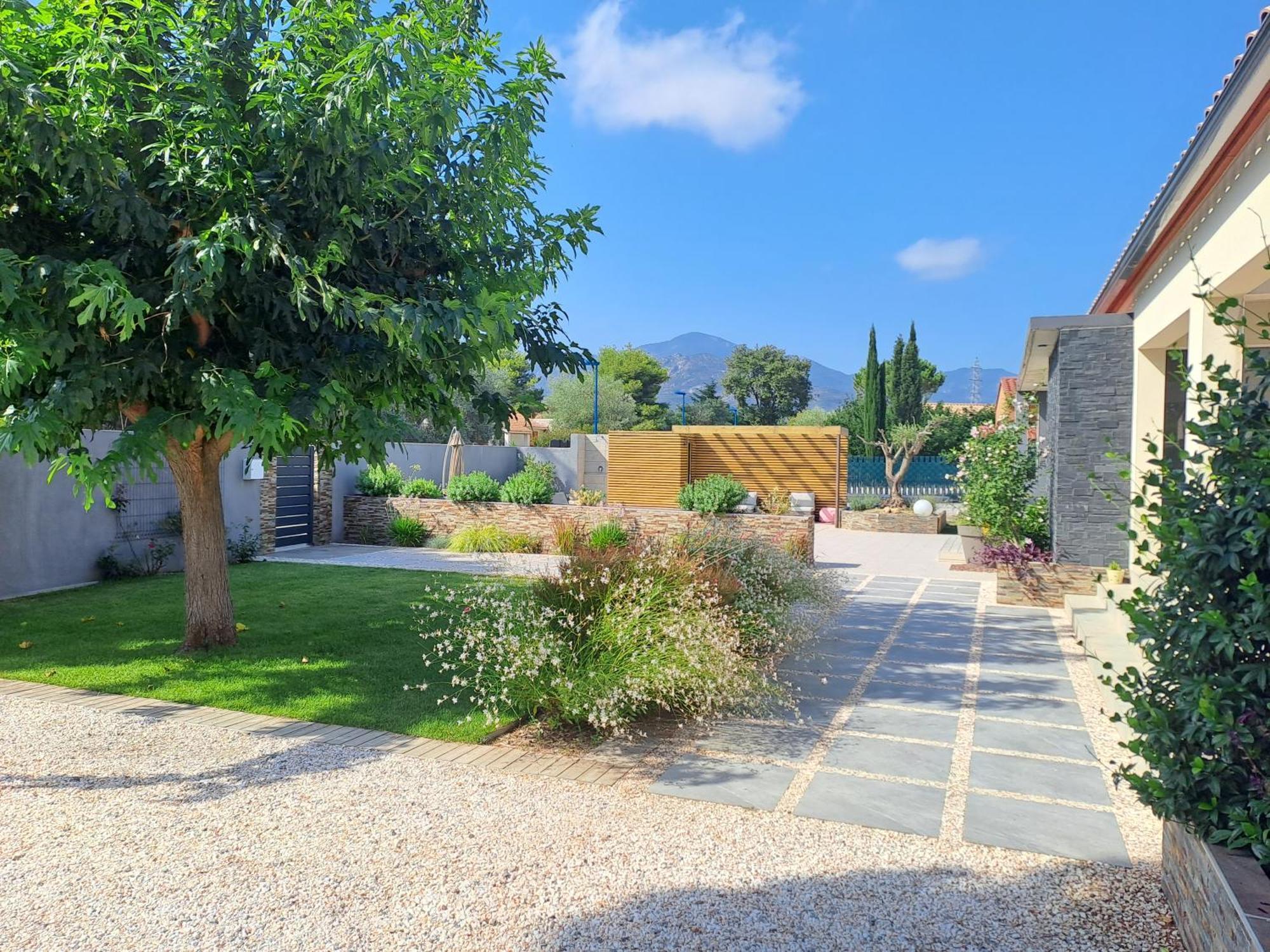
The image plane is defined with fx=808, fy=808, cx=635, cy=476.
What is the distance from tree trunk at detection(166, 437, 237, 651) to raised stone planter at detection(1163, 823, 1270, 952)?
6571 mm

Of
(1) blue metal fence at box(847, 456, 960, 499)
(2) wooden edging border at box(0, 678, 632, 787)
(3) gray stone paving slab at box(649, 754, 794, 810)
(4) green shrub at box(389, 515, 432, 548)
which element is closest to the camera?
(3) gray stone paving slab at box(649, 754, 794, 810)

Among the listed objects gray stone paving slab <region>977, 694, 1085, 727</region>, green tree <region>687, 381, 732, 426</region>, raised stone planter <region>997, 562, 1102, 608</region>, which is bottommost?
gray stone paving slab <region>977, 694, 1085, 727</region>

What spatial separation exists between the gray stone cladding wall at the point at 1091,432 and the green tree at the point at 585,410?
29.5 metres

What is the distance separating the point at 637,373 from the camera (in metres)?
55.5

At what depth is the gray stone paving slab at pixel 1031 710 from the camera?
17.7ft

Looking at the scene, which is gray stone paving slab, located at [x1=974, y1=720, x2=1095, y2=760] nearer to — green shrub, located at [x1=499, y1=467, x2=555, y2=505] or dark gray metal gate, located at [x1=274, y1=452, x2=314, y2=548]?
green shrub, located at [x1=499, y1=467, x2=555, y2=505]

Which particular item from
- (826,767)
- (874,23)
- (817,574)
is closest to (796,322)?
(874,23)

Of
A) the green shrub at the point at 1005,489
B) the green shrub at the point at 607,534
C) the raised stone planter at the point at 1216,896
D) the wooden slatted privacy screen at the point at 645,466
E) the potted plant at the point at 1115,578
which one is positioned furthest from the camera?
the wooden slatted privacy screen at the point at 645,466

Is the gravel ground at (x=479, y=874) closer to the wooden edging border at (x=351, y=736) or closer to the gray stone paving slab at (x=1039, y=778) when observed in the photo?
the wooden edging border at (x=351, y=736)

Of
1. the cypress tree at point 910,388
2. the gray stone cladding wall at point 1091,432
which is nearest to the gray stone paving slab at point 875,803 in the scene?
the gray stone cladding wall at point 1091,432

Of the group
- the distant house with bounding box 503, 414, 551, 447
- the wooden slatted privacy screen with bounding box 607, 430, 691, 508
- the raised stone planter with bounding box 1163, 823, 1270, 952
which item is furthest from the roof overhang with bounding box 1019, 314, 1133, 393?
the distant house with bounding box 503, 414, 551, 447

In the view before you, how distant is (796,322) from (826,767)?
6600 cm

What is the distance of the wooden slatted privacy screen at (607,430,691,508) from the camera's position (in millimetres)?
21281

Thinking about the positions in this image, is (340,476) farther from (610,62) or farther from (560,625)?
(560,625)
